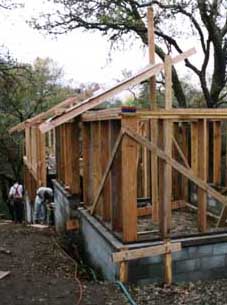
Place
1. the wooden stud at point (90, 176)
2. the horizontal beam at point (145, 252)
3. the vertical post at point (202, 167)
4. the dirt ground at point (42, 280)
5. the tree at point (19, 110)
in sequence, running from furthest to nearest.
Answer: the tree at point (19, 110) < the wooden stud at point (90, 176) < the vertical post at point (202, 167) < the horizontal beam at point (145, 252) < the dirt ground at point (42, 280)

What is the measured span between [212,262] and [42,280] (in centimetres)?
230

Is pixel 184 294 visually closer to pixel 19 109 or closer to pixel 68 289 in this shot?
pixel 68 289

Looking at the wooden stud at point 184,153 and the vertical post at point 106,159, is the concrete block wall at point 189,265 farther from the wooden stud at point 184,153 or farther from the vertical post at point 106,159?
the wooden stud at point 184,153

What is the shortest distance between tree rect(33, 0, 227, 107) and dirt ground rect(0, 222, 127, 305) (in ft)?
23.3

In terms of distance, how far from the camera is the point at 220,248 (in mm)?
5672

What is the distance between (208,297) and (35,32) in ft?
33.9

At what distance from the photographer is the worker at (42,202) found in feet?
35.8

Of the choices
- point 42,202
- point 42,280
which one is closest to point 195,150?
point 42,280

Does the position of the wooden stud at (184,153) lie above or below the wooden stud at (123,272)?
above

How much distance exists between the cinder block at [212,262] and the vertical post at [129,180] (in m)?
1.10

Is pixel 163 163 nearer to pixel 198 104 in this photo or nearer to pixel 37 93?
pixel 198 104

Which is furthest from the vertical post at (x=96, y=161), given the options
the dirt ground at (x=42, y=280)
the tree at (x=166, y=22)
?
the tree at (x=166, y=22)

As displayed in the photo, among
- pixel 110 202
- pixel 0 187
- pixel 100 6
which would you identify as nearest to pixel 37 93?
pixel 0 187

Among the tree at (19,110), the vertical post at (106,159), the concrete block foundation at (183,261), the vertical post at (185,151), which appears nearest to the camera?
the concrete block foundation at (183,261)
